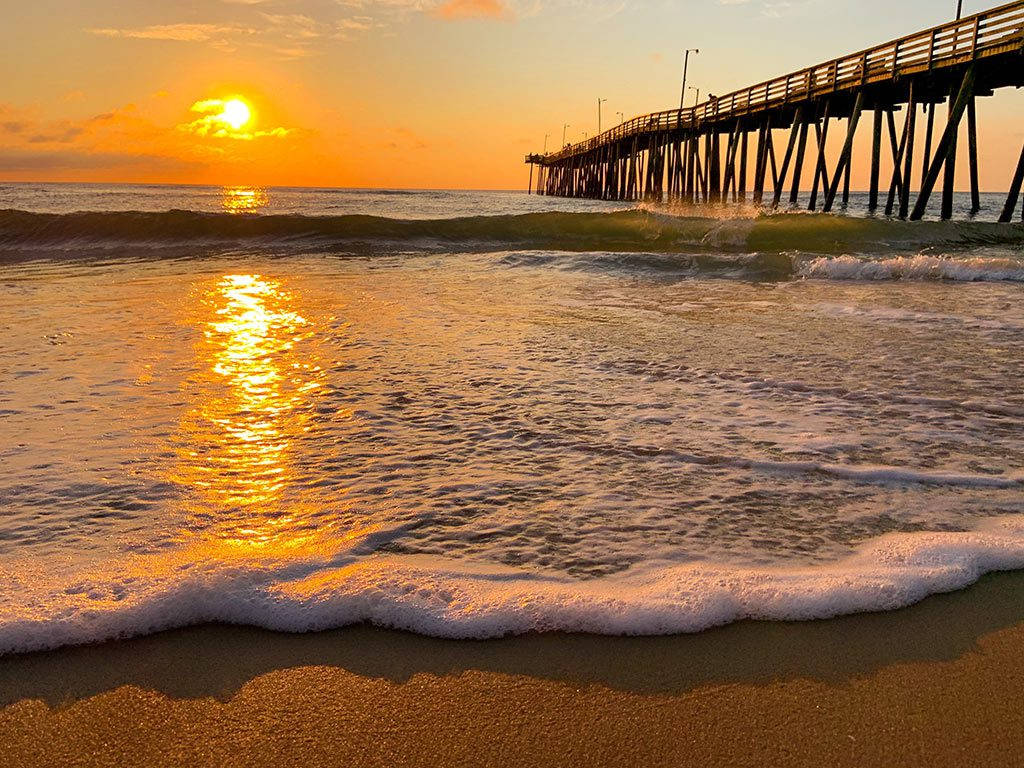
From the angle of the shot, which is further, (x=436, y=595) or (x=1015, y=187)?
(x=1015, y=187)

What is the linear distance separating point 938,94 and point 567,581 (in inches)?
903

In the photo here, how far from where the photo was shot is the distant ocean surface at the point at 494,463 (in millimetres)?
2102

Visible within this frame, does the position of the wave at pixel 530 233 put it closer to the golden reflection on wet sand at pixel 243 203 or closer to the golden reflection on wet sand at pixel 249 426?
the golden reflection on wet sand at pixel 249 426

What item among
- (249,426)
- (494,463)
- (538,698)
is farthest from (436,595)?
(249,426)

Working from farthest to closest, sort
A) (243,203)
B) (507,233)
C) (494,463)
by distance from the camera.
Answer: (243,203), (507,233), (494,463)

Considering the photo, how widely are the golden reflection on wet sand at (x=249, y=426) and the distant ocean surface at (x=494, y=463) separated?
0.06 ft

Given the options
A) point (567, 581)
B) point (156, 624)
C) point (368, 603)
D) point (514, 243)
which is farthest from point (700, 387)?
point (514, 243)

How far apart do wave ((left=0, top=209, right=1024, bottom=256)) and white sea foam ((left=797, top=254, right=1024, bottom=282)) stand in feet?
15.5

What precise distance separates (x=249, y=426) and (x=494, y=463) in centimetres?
121

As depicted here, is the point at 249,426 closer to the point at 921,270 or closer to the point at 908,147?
the point at 921,270

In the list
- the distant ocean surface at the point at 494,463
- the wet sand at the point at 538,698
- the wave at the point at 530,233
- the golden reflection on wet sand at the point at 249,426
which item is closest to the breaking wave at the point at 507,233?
the wave at the point at 530,233

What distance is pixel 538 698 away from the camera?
1708mm

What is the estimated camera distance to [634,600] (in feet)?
6.80

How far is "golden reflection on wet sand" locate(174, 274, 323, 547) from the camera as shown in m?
2.58
